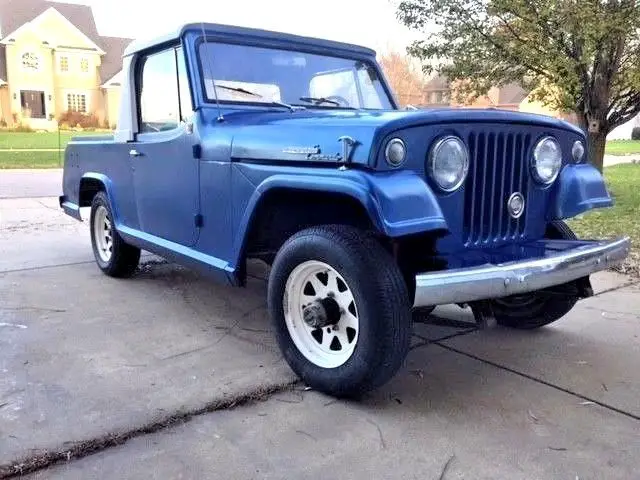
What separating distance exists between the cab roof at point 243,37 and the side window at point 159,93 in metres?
0.10

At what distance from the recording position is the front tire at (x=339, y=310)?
278 cm

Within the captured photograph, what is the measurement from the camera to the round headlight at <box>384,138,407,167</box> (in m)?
2.79

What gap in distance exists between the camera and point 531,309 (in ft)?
13.1

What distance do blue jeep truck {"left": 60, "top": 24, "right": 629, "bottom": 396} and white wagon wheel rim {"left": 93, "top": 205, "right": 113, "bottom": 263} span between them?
1.04 m

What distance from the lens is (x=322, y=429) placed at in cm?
279

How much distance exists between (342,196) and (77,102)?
44.7 meters

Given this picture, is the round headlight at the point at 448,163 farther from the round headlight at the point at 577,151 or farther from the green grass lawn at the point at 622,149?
the green grass lawn at the point at 622,149

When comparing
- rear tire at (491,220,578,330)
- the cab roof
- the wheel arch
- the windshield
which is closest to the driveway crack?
the wheel arch

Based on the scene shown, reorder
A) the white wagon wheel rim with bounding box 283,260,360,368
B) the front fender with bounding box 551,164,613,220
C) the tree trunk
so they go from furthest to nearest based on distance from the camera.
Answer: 1. the tree trunk
2. the front fender with bounding box 551,164,613,220
3. the white wagon wheel rim with bounding box 283,260,360,368

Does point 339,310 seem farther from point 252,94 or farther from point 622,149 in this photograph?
point 622,149

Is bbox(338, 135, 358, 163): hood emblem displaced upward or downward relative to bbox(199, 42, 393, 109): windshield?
downward

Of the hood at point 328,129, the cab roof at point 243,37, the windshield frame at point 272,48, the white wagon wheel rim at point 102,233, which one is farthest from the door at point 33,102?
the hood at point 328,129

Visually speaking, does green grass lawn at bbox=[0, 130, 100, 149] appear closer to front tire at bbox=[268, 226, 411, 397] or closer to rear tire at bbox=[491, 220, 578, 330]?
rear tire at bbox=[491, 220, 578, 330]

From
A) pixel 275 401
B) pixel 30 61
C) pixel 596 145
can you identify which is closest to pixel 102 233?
pixel 275 401
